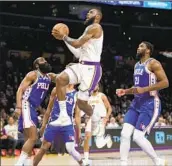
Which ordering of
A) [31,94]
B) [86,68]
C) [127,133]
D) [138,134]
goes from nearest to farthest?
[86,68], [138,134], [127,133], [31,94]

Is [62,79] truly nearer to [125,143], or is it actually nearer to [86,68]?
[86,68]

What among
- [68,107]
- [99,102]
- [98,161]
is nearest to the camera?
[68,107]

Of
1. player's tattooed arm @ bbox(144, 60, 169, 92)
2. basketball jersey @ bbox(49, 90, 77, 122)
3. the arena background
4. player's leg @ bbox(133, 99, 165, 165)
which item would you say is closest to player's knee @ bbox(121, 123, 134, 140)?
player's leg @ bbox(133, 99, 165, 165)

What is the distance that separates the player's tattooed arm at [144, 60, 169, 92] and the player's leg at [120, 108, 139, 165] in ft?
1.87

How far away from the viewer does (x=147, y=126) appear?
7.22 meters

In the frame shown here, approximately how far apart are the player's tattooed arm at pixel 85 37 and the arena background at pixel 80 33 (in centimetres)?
1190

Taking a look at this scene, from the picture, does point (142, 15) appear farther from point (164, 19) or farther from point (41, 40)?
point (41, 40)

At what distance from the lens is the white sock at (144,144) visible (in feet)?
23.1

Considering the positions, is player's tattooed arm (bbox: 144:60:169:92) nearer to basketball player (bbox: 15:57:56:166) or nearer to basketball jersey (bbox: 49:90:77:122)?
basketball player (bbox: 15:57:56:166)

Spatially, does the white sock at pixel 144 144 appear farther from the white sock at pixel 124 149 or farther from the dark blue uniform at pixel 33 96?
the dark blue uniform at pixel 33 96

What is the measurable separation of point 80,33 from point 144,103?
55.3 feet

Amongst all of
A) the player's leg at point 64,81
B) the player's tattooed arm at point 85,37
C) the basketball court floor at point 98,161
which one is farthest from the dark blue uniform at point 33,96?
the basketball court floor at point 98,161

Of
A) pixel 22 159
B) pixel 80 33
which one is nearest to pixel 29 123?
pixel 22 159

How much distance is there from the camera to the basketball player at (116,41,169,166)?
706cm
